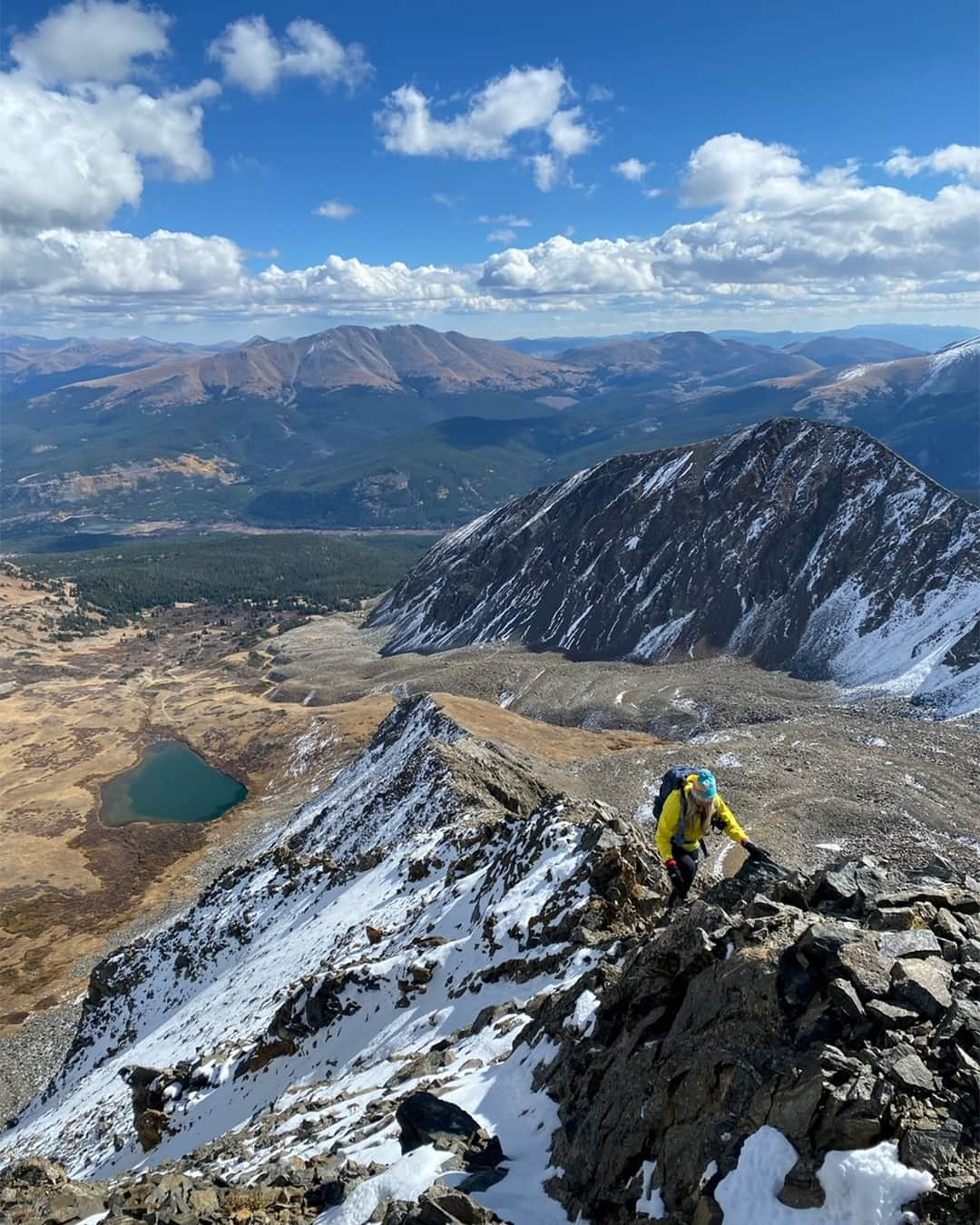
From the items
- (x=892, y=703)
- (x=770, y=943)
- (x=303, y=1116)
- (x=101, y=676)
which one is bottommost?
(x=101, y=676)

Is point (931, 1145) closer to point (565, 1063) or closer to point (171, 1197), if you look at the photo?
point (565, 1063)

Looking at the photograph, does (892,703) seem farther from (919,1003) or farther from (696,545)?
(919,1003)

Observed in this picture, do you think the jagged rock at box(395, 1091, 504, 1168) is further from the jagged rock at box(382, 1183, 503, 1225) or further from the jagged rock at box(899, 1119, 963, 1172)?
the jagged rock at box(899, 1119, 963, 1172)

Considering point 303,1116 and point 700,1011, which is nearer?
point 700,1011

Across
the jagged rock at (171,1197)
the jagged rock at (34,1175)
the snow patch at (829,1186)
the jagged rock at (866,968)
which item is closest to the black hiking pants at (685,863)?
the jagged rock at (866,968)

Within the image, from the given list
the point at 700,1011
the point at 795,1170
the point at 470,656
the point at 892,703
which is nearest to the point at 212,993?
the point at 700,1011

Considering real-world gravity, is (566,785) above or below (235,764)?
above

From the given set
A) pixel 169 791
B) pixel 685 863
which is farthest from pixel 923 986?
pixel 169 791
